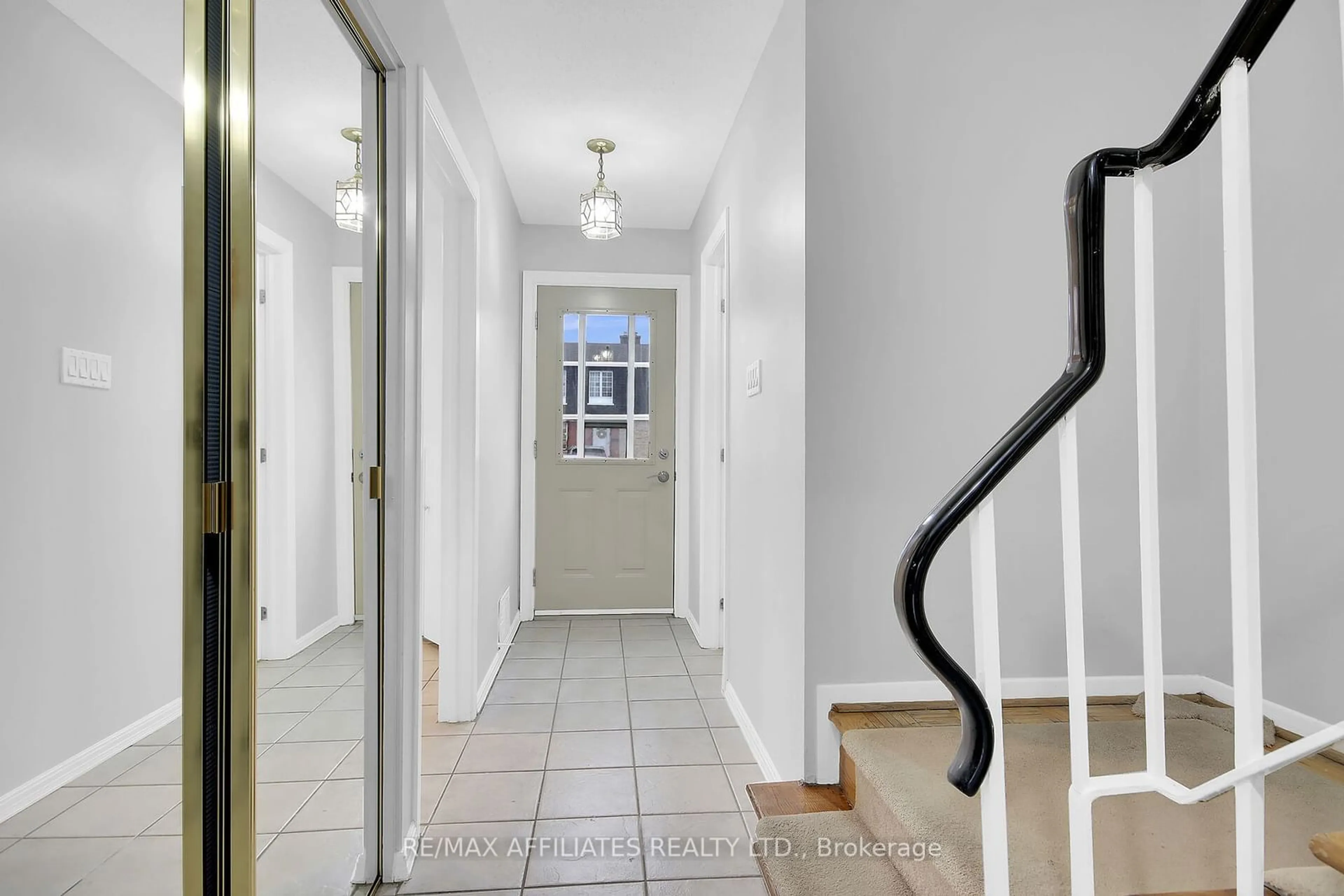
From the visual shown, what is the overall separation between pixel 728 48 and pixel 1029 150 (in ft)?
3.37

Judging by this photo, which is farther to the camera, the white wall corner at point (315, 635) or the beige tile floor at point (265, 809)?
the white wall corner at point (315, 635)

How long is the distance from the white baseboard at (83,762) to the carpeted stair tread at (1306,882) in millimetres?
1441

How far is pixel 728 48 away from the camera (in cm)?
236

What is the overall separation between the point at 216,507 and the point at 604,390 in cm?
332

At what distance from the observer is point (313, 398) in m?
1.34

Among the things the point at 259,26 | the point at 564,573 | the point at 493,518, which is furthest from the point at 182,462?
the point at 564,573

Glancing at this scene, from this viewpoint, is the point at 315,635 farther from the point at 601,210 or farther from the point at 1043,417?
the point at 601,210

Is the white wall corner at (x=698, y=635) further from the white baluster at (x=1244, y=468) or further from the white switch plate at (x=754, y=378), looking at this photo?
the white baluster at (x=1244, y=468)

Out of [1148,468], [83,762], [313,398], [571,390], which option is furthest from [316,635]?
[571,390]

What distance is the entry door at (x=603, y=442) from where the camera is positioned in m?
4.27

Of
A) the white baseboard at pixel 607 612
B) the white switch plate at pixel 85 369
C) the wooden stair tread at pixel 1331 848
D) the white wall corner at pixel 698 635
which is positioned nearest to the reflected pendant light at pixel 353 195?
the white switch plate at pixel 85 369

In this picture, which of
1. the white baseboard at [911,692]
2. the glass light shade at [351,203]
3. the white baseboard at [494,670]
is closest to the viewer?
the glass light shade at [351,203]

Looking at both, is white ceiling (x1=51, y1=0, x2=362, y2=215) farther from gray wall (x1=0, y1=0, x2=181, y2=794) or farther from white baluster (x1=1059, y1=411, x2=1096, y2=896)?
white baluster (x1=1059, y1=411, x2=1096, y2=896)

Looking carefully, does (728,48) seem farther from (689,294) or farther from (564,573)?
(564,573)
